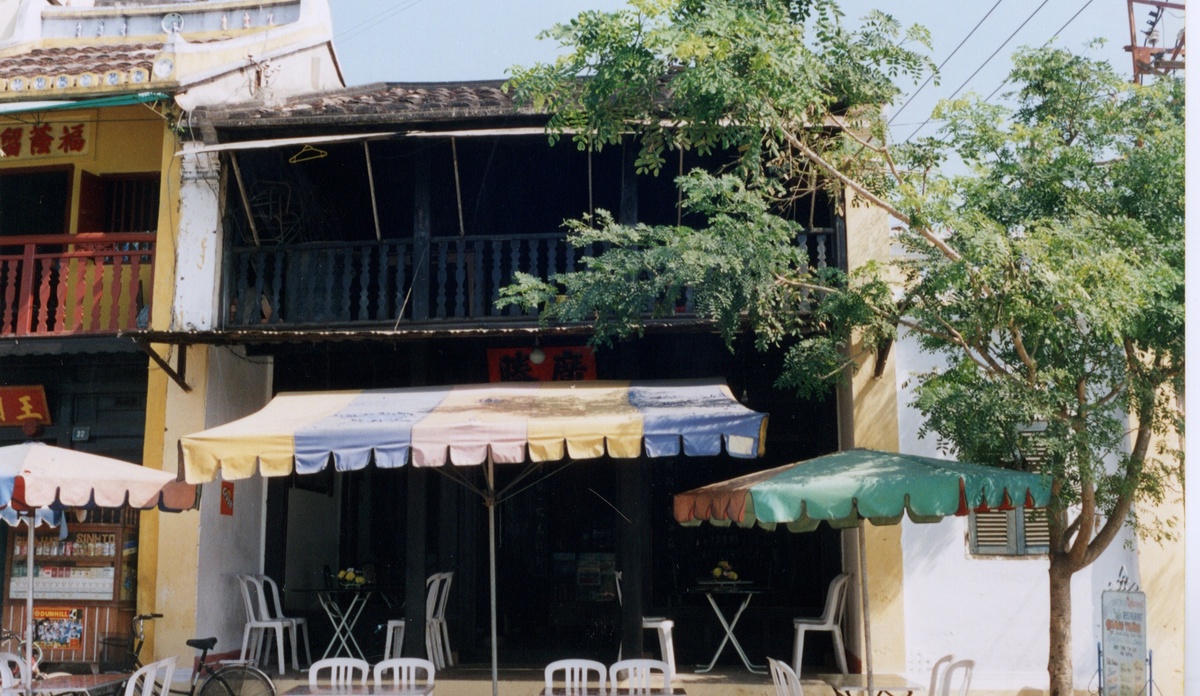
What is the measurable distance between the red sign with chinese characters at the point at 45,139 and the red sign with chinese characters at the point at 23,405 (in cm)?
242

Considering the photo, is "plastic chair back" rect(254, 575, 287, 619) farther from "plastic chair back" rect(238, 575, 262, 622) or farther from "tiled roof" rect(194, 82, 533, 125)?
"tiled roof" rect(194, 82, 533, 125)

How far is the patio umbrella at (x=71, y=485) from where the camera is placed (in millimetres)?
7324

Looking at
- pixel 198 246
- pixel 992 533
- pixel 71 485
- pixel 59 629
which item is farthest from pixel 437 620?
pixel 992 533

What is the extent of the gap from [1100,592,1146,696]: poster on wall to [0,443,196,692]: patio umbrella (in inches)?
253

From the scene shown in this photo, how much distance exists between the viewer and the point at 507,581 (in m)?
11.6

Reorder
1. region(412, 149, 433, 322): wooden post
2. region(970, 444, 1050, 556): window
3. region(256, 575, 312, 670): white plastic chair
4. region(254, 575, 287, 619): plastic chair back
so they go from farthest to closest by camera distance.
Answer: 1. region(254, 575, 287, 619): plastic chair back
2. region(256, 575, 312, 670): white plastic chair
3. region(412, 149, 433, 322): wooden post
4. region(970, 444, 1050, 556): window

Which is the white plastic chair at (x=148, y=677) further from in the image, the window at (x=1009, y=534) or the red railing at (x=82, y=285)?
the window at (x=1009, y=534)

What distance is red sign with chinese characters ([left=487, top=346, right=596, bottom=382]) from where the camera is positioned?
1034cm

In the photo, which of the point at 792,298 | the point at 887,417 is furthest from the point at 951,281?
the point at 887,417

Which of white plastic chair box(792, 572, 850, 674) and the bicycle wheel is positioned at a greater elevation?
white plastic chair box(792, 572, 850, 674)

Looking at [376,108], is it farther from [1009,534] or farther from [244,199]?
[1009,534]

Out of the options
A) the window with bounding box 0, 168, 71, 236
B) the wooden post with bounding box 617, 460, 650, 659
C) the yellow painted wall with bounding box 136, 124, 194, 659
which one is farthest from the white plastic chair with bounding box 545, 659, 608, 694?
the window with bounding box 0, 168, 71, 236

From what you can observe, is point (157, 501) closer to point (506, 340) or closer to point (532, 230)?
point (506, 340)

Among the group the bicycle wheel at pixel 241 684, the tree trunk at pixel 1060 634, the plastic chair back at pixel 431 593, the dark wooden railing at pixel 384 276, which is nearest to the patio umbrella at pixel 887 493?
the tree trunk at pixel 1060 634
